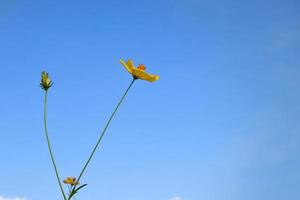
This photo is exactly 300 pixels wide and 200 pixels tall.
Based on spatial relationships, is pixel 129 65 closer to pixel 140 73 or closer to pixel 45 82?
pixel 140 73

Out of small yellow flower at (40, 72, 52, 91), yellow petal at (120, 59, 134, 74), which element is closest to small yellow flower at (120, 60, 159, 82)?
yellow petal at (120, 59, 134, 74)

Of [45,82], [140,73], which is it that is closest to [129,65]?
[140,73]

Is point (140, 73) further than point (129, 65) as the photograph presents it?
No

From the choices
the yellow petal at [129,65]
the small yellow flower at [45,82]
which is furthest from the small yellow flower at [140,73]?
the small yellow flower at [45,82]

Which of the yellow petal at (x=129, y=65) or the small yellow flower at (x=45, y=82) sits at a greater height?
the yellow petal at (x=129, y=65)

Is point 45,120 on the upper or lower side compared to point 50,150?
upper

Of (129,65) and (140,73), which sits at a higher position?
(129,65)

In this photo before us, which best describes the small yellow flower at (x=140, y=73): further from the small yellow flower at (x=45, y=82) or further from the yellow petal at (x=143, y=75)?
the small yellow flower at (x=45, y=82)

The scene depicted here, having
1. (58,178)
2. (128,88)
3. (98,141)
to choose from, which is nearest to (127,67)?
(128,88)

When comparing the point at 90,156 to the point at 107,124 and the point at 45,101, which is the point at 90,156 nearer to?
the point at 107,124

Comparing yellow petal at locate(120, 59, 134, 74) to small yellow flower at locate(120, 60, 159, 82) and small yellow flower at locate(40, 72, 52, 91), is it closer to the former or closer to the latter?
small yellow flower at locate(120, 60, 159, 82)

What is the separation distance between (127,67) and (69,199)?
2.05m

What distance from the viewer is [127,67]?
186 inches

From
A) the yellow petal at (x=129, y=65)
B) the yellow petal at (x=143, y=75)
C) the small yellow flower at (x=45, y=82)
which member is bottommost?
the small yellow flower at (x=45, y=82)
